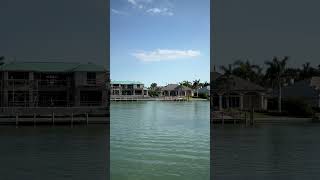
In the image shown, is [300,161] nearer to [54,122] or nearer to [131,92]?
[54,122]

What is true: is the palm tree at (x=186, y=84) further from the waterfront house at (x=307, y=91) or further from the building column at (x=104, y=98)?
the building column at (x=104, y=98)

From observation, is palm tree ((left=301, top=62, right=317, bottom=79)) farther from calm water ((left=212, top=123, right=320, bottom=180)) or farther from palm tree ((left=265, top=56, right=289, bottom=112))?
calm water ((left=212, top=123, right=320, bottom=180))

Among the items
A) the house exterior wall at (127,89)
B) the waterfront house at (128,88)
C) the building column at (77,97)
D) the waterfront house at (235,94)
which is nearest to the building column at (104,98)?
the building column at (77,97)

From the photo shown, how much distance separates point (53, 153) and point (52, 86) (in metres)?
26.4

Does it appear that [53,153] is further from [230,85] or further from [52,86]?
[230,85]

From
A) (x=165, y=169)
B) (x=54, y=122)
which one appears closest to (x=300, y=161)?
(x=165, y=169)

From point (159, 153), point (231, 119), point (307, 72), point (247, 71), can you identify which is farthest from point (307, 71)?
point (159, 153)

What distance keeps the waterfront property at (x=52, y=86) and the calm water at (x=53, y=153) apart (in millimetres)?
10595

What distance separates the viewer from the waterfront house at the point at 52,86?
49.6m

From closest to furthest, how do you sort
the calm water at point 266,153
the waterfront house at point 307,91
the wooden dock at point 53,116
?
the calm water at point 266,153 → the wooden dock at point 53,116 → the waterfront house at point 307,91

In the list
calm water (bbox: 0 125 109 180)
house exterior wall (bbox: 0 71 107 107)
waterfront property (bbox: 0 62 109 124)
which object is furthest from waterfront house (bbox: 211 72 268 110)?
calm water (bbox: 0 125 109 180)

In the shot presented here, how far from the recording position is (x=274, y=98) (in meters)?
57.8

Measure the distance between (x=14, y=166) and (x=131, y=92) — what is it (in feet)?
287

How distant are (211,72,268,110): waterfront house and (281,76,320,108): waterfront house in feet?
10.3
